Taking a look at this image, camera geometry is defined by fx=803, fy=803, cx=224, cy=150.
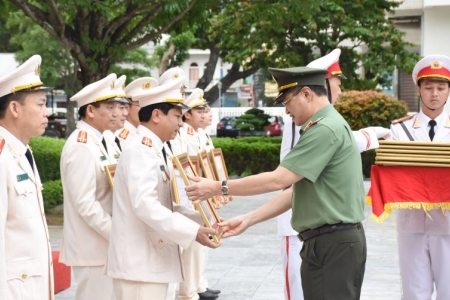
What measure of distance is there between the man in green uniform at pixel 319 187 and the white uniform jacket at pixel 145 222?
8.8 inches

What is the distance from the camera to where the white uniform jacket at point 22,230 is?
3.94 meters

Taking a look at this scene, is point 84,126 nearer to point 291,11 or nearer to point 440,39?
point 291,11

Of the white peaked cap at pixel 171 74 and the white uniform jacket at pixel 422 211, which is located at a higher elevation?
the white peaked cap at pixel 171 74

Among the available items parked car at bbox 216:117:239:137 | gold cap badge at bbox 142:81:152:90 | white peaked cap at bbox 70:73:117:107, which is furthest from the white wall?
white peaked cap at bbox 70:73:117:107

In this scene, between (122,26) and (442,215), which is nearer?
(442,215)

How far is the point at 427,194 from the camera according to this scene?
536 cm

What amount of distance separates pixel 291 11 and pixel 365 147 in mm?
7338

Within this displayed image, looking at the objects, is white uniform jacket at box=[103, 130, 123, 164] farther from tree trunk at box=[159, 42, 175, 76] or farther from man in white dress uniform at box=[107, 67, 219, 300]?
tree trunk at box=[159, 42, 175, 76]

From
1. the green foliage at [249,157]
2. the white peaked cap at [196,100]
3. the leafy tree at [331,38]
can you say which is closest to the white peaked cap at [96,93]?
the white peaked cap at [196,100]

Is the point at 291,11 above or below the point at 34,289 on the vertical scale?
above

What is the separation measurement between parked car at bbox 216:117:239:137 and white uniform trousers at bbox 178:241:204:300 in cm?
2551

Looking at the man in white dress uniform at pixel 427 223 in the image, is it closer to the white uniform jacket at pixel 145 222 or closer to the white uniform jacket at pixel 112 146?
the white uniform jacket at pixel 145 222

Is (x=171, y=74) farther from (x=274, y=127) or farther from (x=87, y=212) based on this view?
(x=274, y=127)

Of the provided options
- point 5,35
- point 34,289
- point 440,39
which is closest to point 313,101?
point 34,289
